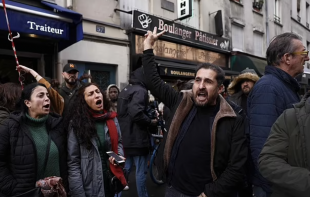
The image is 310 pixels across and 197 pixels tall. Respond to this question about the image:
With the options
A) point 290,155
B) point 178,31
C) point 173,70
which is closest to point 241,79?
point 290,155

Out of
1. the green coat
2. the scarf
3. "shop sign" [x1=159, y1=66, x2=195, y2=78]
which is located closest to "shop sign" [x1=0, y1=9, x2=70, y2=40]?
the scarf

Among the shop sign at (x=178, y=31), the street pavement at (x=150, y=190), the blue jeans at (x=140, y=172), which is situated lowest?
the street pavement at (x=150, y=190)

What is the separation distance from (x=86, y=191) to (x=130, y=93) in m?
2.00

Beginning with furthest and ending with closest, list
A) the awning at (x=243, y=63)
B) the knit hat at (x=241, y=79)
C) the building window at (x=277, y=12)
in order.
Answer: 1. the building window at (x=277, y=12)
2. the awning at (x=243, y=63)
3. the knit hat at (x=241, y=79)

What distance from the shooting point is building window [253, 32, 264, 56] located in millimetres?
16237

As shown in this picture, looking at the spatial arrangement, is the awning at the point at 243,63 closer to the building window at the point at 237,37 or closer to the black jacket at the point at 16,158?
the building window at the point at 237,37

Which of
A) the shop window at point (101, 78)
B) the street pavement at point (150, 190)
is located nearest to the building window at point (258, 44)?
the shop window at point (101, 78)

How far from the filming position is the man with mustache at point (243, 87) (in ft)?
13.8

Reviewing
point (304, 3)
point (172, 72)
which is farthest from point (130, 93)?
point (304, 3)

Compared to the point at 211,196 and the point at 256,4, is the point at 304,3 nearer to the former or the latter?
the point at 256,4

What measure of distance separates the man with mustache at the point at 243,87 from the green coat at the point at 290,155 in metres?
2.66

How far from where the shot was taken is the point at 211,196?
2.05m

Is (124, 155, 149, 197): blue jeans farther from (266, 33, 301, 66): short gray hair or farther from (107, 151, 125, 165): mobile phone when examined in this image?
(266, 33, 301, 66): short gray hair

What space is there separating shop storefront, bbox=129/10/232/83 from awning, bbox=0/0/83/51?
3078 mm
